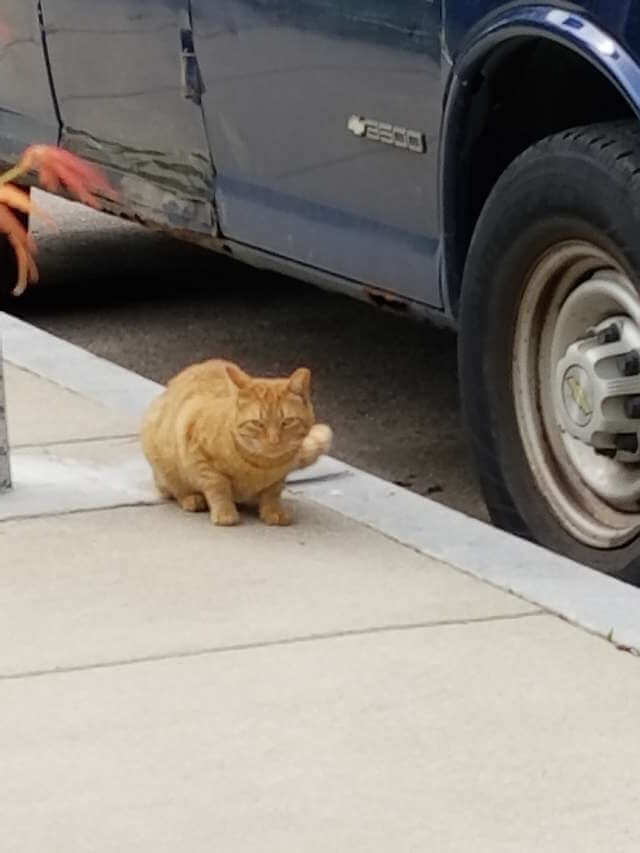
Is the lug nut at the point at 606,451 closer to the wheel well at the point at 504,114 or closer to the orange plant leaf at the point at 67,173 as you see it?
the wheel well at the point at 504,114

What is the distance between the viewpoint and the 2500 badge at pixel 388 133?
18.1 ft

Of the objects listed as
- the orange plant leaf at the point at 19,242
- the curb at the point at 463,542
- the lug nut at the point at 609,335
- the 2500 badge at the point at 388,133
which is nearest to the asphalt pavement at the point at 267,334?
the orange plant leaf at the point at 19,242

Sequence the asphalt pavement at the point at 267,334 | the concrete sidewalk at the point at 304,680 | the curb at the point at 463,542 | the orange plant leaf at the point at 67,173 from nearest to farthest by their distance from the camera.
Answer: the concrete sidewalk at the point at 304,680 → the curb at the point at 463,542 → the asphalt pavement at the point at 267,334 → the orange plant leaf at the point at 67,173

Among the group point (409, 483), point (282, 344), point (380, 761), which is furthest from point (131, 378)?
point (380, 761)

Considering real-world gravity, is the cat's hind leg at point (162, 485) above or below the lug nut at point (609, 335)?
below

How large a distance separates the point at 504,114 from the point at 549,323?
1.67 feet

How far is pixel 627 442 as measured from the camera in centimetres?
508

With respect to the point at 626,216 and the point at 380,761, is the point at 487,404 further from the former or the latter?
the point at 380,761

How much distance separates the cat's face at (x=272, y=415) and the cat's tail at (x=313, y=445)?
0.12 m

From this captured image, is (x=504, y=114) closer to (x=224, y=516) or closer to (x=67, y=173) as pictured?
(x=224, y=516)

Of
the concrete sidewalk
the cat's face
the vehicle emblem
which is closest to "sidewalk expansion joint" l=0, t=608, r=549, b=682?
the concrete sidewalk

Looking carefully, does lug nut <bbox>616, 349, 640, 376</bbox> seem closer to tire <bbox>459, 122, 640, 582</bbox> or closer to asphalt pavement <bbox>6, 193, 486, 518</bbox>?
tire <bbox>459, 122, 640, 582</bbox>

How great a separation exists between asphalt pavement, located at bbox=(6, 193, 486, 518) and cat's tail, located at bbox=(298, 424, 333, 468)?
789 millimetres

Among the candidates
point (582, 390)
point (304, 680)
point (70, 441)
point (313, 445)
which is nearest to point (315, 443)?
point (313, 445)
